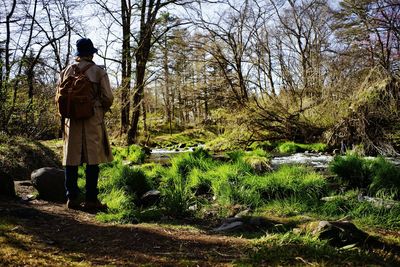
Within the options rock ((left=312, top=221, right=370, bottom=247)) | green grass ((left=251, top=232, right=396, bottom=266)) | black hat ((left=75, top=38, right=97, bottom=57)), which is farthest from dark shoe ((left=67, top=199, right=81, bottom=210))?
rock ((left=312, top=221, right=370, bottom=247))

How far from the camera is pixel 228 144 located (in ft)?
52.7

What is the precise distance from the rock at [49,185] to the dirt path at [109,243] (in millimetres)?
951

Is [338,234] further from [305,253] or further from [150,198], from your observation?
[150,198]

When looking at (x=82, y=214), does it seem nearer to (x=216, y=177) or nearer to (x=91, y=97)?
(x=91, y=97)

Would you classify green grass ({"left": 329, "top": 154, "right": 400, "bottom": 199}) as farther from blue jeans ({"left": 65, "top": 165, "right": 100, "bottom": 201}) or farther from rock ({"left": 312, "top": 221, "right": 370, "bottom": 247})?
blue jeans ({"left": 65, "top": 165, "right": 100, "bottom": 201})

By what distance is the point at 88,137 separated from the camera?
4398 millimetres

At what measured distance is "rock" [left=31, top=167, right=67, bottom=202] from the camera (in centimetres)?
509

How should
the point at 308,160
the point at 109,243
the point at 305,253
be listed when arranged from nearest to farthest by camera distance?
the point at 305,253 < the point at 109,243 < the point at 308,160

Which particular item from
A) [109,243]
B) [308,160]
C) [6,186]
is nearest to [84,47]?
[6,186]

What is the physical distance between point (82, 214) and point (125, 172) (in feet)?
5.50

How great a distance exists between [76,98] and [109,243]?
1.76 metres

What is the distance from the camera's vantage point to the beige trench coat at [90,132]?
4.39 m

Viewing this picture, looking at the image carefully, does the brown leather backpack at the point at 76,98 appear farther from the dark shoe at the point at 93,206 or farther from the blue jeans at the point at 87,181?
the dark shoe at the point at 93,206

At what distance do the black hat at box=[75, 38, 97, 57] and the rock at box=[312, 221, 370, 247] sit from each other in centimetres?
298
